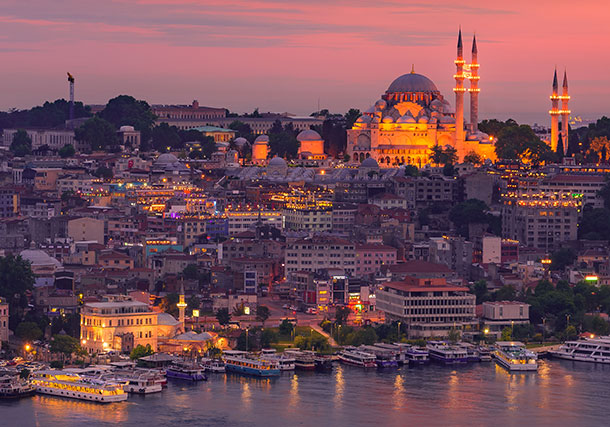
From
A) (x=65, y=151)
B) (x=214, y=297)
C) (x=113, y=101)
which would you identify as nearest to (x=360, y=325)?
(x=214, y=297)

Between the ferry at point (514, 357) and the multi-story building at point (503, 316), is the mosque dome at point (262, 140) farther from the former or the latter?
the ferry at point (514, 357)

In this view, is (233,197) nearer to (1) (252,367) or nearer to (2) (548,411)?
(1) (252,367)

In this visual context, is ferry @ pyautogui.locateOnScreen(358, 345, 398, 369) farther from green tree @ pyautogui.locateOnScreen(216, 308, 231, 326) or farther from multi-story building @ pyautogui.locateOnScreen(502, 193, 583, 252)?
multi-story building @ pyautogui.locateOnScreen(502, 193, 583, 252)

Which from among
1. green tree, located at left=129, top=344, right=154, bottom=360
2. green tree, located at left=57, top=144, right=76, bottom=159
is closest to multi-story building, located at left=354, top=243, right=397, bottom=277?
green tree, located at left=129, top=344, right=154, bottom=360

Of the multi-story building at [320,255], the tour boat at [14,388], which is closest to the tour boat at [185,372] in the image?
the tour boat at [14,388]

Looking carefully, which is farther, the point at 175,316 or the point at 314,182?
the point at 314,182
